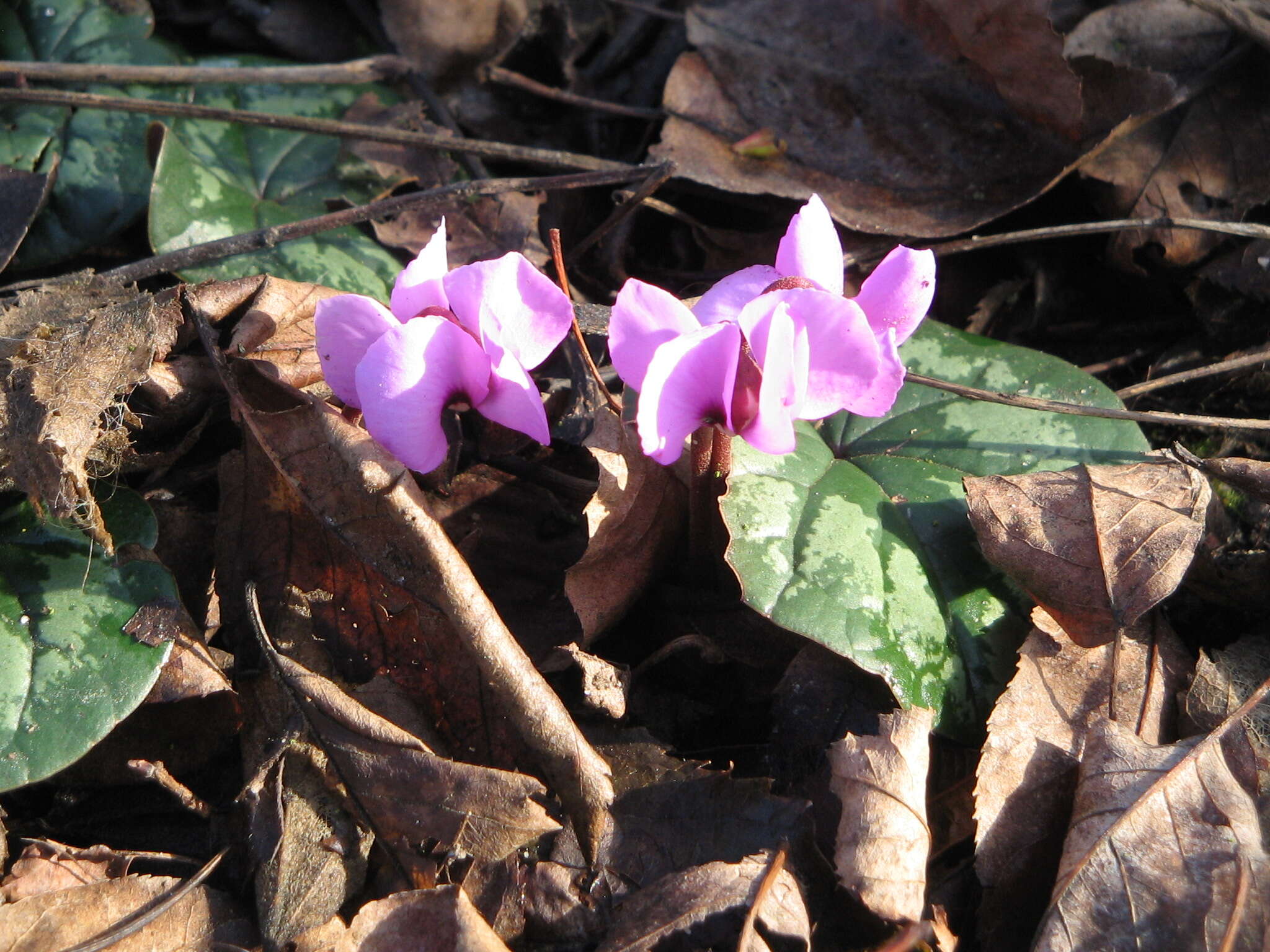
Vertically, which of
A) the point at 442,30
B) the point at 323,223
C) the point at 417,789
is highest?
the point at 442,30

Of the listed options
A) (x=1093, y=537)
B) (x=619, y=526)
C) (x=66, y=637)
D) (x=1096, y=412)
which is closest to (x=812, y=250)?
(x=619, y=526)

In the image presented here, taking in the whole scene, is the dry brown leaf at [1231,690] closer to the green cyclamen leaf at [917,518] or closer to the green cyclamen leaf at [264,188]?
the green cyclamen leaf at [917,518]

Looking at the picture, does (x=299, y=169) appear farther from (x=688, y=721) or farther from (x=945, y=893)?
(x=945, y=893)

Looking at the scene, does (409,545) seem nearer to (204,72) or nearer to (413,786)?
(413,786)

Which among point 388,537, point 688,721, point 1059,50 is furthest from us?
point 1059,50

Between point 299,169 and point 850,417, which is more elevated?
point 299,169

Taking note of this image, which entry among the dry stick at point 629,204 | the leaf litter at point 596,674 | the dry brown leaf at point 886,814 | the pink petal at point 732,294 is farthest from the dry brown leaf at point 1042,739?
the dry stick at point 629,204

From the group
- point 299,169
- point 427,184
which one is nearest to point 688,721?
point 427,184
